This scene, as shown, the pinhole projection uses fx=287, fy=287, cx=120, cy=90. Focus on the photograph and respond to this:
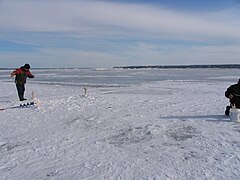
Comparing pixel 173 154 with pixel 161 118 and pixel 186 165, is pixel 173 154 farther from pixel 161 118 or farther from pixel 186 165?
pixel 161 118

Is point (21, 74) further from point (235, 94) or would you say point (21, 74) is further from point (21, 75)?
point (235, 94)

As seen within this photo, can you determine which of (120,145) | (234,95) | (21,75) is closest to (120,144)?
(120,145)

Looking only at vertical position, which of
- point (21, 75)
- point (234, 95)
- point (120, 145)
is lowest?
point (120, 145)

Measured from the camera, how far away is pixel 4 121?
8758 mm

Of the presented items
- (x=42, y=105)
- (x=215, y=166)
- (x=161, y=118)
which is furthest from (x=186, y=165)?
(x=42, y=105)

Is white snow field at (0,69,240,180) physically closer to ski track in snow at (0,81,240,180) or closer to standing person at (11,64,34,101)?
ski track in snow at (0,81,240,180)

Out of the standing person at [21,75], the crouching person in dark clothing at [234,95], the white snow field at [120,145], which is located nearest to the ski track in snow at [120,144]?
the white snow field at [120,145]

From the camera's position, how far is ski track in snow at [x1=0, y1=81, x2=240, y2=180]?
15.3ft

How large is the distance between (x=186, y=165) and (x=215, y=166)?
0.46 m

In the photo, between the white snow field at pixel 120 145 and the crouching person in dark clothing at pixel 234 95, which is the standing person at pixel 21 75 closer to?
the white snow field at pixel 120 145

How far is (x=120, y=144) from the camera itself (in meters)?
6.09

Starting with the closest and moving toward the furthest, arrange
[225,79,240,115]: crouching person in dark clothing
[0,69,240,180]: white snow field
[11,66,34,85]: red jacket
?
[0,69,240,180]: white snow field < [225,79,240,115]: crouching person in dark clothing < [11,66,34,85]: red jacket

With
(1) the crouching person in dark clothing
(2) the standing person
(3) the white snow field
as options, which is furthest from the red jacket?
(1) the crouching person in dark clothing

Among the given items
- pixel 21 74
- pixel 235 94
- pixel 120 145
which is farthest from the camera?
pixel 21 74
